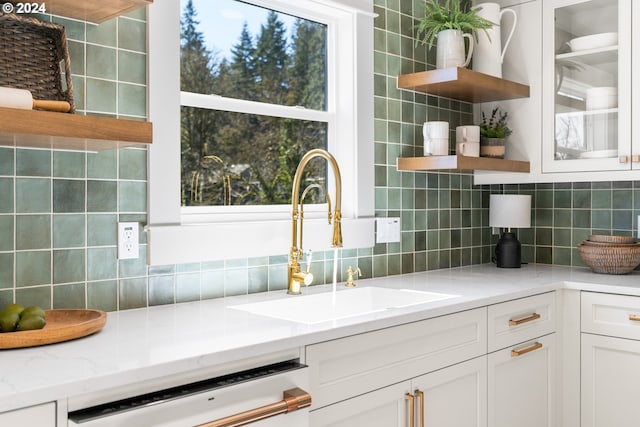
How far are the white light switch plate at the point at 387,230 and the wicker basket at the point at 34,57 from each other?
56.4 inches

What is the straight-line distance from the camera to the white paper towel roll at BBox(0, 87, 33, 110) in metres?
1.31

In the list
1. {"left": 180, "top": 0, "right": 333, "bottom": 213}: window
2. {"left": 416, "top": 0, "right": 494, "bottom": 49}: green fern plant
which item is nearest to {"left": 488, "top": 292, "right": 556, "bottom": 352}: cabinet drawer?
{"left": 180, "top": 0, "right": 333, "bottom": 213}: window

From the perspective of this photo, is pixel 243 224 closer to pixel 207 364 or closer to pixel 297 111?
pixel 297 111

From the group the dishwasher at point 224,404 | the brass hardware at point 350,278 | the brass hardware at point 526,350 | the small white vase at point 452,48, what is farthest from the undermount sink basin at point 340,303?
the small white vase at point 452,48

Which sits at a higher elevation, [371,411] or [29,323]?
[29,323]

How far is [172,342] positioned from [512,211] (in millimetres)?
2085

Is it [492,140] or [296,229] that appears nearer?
[296,229]

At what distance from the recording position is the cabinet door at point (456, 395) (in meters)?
1.92

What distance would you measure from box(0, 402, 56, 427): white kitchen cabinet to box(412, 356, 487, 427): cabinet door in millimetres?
1105

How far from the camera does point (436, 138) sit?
264 centimetres

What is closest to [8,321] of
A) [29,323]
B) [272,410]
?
[29,323]

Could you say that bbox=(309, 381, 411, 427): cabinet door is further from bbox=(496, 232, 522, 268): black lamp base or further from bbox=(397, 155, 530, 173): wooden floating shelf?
bbox=(496, 232, 522, 268): black lamp base

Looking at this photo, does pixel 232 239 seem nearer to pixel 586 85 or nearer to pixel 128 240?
pixel 128 240

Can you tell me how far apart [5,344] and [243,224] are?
3.02ft
